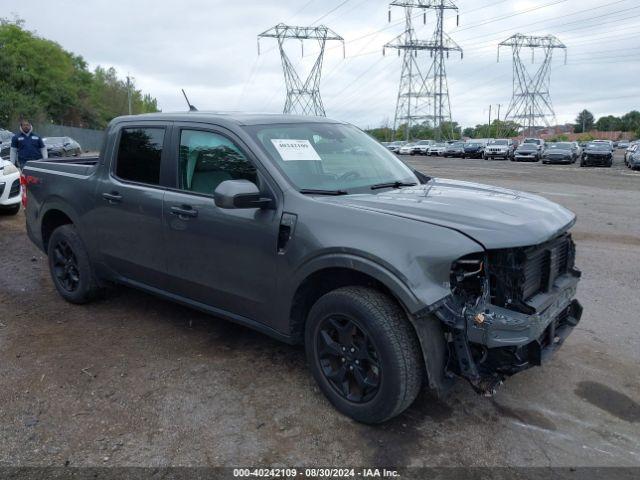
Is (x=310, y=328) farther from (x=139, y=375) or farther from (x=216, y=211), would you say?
(x=139, y=375)

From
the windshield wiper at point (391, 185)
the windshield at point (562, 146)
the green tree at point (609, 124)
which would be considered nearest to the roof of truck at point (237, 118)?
the windshield wiper at point (391, 185)

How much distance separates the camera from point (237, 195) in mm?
3260

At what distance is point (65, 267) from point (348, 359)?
3.23 m

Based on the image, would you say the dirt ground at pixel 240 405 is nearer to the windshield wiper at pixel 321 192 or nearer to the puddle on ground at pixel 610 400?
the puddle on ground at pixel 610 400

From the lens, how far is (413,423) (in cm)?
324

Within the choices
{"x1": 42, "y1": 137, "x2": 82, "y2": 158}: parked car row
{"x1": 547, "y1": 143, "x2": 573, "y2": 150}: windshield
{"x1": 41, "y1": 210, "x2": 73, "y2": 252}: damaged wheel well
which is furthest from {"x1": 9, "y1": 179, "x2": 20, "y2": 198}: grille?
{"x1": 547, "y1": 143, "x2": 573, "y2": 150}: windshield

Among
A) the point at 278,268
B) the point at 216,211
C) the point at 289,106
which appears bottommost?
the point at 278,268

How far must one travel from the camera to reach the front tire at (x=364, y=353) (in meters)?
2.95

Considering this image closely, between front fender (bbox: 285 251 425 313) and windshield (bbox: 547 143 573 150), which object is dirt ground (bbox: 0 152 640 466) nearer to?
front fender (bbox: 285 251 425 313)

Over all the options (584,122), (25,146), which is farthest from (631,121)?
(25,146)

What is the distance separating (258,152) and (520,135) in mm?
91011

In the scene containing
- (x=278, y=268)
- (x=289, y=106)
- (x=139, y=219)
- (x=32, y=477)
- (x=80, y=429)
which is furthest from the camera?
(x=289, y=106)

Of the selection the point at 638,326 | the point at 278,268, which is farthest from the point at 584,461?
the point at 638,326

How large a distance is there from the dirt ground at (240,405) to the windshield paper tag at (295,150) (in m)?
1.44
